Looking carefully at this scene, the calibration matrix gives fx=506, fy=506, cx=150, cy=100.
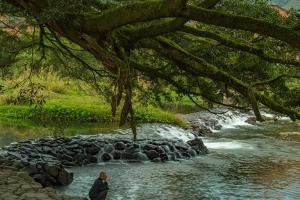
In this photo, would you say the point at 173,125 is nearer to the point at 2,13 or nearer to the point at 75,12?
the point at 2,13

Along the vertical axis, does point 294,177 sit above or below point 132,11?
below

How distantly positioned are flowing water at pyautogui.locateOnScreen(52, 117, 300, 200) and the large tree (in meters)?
5.81

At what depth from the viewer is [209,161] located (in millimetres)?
27109

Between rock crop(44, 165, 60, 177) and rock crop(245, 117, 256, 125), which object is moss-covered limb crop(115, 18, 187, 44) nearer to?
rock crop(44, 165, 60, 177)

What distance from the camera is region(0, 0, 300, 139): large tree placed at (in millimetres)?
8117

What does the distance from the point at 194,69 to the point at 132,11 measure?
357 centimetres

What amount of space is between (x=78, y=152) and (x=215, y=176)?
704cm

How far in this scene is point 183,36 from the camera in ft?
49.3

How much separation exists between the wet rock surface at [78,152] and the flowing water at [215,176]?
770 millimetres

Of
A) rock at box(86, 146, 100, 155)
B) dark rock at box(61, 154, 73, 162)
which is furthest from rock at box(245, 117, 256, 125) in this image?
dark rock at box(61, 154, 73, 162)

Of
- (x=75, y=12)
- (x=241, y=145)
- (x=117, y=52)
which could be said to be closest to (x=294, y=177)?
(x=241, y=145)

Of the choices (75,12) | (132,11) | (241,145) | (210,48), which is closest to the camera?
(132,11)

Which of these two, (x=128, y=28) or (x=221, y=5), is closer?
(x=128, y=28)

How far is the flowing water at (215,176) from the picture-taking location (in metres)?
19.7
